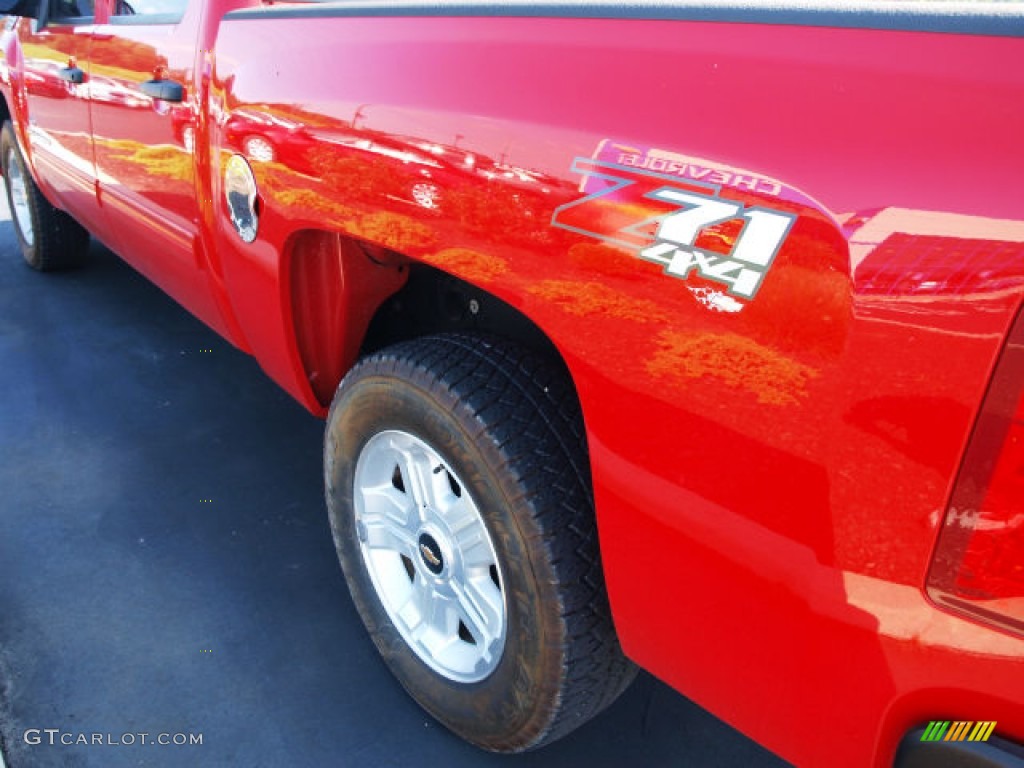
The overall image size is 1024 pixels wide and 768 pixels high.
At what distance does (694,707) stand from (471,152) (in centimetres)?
141

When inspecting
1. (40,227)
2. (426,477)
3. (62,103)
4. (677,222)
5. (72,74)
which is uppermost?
(677,222)

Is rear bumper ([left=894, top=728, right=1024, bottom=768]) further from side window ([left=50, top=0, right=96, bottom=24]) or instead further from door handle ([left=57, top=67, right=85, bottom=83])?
side window ([left=50, top=0, right=96, bottom=24])

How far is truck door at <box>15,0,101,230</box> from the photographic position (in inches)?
112

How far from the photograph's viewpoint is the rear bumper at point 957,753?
85 cm

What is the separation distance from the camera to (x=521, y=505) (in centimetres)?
140

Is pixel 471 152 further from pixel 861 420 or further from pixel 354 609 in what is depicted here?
pixel 354 609

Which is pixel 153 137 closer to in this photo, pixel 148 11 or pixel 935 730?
pixel 148 11

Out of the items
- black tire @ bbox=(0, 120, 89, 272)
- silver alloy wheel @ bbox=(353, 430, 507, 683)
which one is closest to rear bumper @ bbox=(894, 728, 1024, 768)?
silver alloy wheel @ bbox=(353, 430, 507, 683)

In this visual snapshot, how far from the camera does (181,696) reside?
1.93 metres

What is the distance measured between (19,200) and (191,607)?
331cm

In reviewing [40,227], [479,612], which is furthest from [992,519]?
[40,227]

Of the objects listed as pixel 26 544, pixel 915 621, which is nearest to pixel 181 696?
pixel 26 544
